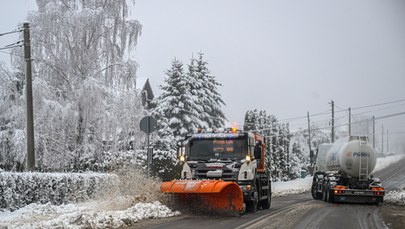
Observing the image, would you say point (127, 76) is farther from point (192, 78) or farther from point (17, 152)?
point (192, 78)

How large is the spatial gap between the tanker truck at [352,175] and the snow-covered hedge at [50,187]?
10.2 meters

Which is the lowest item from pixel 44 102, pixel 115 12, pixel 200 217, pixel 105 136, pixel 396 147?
pixel 396 147

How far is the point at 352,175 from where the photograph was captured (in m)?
23.7

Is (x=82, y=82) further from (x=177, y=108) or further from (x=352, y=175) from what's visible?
(x=177, y=108)

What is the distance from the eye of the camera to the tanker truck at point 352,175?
Answer: 22.8 m

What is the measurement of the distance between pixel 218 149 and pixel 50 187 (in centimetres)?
534

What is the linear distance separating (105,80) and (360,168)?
Result: 12855 millimetres

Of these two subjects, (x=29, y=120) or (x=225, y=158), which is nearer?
(x=225, y=158)

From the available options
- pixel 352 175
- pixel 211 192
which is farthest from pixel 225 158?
pixel 352 175

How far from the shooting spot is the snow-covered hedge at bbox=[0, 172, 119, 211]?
14258mm

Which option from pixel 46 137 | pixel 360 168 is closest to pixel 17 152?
pixel 46 137

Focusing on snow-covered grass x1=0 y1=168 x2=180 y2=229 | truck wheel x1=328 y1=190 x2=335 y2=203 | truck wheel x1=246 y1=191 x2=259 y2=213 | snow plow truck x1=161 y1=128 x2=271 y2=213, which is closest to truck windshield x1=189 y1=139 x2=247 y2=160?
snow plow truck x1=161 y1=128 x2=271 y2=213

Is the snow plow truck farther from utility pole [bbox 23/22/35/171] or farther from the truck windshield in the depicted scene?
utility pole [bbox 23/22/35/171]

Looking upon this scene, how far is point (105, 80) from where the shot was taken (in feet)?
84.9
